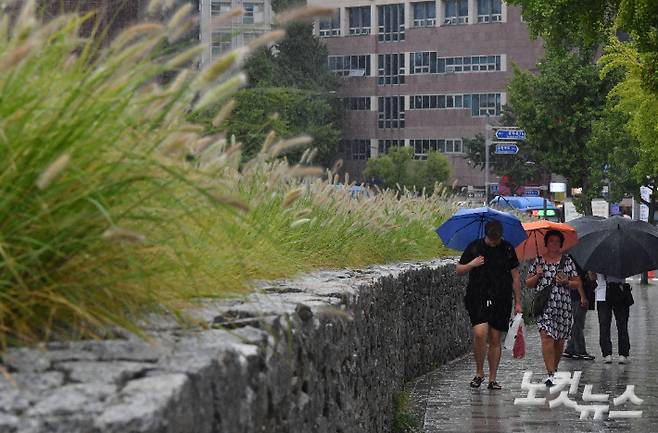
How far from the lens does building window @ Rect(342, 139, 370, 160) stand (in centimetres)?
13225

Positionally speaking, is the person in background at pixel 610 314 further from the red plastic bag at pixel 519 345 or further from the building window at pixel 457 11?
the building window at pixel 457 11

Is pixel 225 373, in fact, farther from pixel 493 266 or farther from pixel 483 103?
pixel 483 103

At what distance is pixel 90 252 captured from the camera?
5.18 m

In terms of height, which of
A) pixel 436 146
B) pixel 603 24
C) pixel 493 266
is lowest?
pixel 436 146

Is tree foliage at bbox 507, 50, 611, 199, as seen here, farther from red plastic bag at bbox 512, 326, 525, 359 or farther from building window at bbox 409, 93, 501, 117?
building window at bbox 409, 93, 501, 117

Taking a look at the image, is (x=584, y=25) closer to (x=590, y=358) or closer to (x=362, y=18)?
(x=590, y=358)

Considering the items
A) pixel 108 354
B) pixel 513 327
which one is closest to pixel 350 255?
pixel 513 327

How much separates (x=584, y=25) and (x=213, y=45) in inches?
645

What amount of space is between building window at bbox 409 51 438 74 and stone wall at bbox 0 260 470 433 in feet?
390

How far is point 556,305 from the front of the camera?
53.9 ft

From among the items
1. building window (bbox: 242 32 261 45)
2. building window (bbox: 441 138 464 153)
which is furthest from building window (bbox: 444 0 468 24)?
building window (bbox: 242 32 261 45)

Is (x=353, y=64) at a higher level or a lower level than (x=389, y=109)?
higher

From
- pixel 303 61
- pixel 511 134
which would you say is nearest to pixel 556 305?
pixel 511 134

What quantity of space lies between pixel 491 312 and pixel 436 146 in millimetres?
114405
